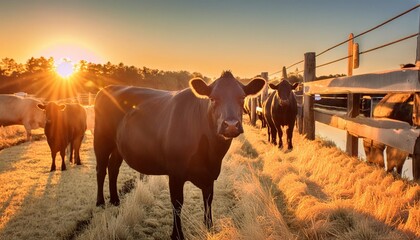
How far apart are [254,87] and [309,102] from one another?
5.51 m

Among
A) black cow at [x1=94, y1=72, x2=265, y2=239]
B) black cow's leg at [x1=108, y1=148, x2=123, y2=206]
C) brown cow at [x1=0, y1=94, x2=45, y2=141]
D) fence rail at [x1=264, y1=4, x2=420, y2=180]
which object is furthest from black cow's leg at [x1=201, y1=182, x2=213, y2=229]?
brown cow at [x1=0, y1=94, x2=45, y2=141]

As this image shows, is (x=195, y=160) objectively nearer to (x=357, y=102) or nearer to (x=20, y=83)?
(x=357, y=102)

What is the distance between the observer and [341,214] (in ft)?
11.6

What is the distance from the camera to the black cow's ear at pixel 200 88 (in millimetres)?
3582

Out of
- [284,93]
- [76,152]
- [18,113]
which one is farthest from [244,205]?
[18,113]

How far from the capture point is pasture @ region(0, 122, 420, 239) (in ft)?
10.6

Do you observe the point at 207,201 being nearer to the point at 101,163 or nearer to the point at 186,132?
the point at 186,132

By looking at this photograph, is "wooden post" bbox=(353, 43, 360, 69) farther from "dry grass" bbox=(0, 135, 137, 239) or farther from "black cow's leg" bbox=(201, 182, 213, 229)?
"dry grass" bbox=(0, 135, 137, 239)

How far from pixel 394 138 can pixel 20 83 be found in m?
62.0

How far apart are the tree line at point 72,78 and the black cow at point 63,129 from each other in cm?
3234

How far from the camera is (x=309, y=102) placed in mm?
8945

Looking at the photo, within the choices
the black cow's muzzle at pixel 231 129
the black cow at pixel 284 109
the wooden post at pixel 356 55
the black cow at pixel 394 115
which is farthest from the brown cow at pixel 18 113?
the black cow's muzzle at pixel 231 129

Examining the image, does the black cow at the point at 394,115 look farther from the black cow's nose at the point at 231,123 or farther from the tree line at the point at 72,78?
the tree line at the point at 72,78

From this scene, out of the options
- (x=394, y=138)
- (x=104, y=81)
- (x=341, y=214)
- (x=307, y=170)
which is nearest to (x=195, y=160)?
(x=341, y=214)
